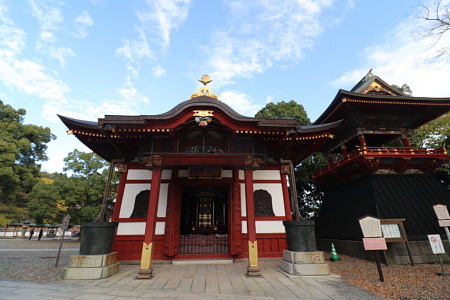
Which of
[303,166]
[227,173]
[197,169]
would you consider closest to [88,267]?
[197,169]

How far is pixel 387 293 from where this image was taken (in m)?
4.95

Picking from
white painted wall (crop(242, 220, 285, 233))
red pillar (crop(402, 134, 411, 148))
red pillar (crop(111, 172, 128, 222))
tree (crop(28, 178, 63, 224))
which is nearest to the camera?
red pillar (crop(111, 172, 128, 222))

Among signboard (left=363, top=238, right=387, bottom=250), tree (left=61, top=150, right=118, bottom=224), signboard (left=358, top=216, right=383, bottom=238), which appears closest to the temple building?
signboard (left=358, top=216, right=383, bottom=238)

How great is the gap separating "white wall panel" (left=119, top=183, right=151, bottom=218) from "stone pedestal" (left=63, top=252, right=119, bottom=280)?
2.70 meters

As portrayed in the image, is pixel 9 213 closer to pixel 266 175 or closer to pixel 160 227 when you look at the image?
pixel 160 227

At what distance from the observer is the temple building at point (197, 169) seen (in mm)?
7219

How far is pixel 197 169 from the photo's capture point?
852 centimetres

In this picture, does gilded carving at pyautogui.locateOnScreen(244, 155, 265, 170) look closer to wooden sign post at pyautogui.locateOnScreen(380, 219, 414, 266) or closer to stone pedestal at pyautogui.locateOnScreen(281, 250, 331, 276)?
stone pedestal at pyautogui.locateOnScreen(281, 250, 331, 276)

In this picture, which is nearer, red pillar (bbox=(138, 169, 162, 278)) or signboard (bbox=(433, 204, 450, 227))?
red pillar (bbox=(138, 169, 162, 278))

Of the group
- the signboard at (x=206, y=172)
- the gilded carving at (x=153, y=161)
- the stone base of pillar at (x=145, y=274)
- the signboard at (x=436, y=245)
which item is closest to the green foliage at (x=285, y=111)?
the signboard at (x=206, y=172)

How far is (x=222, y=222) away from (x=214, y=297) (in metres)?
7.57

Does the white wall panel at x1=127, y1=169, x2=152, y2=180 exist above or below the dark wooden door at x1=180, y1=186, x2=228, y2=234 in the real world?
above

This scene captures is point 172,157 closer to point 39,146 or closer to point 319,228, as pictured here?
point 319,228

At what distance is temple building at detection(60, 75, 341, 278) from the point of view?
7219 mm
